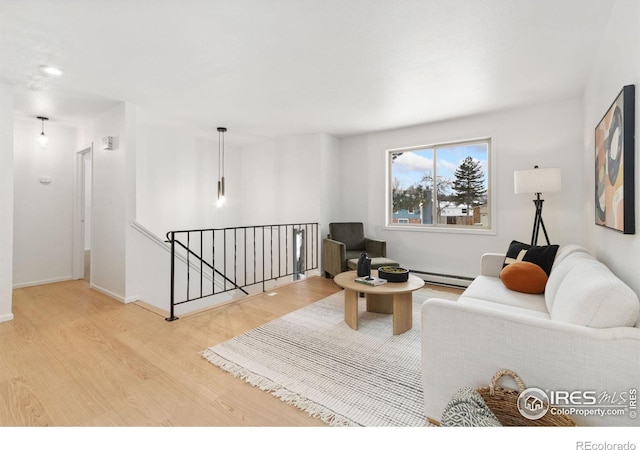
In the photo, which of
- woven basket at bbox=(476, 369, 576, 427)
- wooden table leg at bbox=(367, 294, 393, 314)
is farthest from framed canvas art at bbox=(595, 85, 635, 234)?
wooden table leg at bbox=(367, 294, 393, 314)

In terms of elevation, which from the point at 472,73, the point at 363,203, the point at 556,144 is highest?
the point at 472,73

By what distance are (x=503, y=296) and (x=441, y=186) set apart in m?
2.55

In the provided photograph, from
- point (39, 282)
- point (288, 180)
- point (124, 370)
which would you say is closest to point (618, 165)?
point (124, 370)

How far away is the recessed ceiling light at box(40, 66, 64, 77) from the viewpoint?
2610 mm

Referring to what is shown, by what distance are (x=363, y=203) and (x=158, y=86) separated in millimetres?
3391

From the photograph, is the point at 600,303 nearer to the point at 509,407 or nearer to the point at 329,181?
the point at 509,407

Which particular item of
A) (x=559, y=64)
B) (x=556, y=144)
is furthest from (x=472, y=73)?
(x=556, y=144)

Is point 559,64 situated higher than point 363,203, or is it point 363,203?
point 559,64

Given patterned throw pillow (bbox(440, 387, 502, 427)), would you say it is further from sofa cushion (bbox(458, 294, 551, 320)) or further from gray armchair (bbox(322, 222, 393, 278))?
gray armchair (bbox(322, 222, 393, 278))

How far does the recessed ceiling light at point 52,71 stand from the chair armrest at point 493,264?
445 centimetres

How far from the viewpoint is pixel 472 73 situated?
2.74 metres

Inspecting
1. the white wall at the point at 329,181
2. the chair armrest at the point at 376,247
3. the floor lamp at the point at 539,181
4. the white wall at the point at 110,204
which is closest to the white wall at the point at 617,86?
the floor lamp at the point at 539,181

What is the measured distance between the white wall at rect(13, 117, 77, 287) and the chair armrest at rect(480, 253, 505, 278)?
5.91 meters
